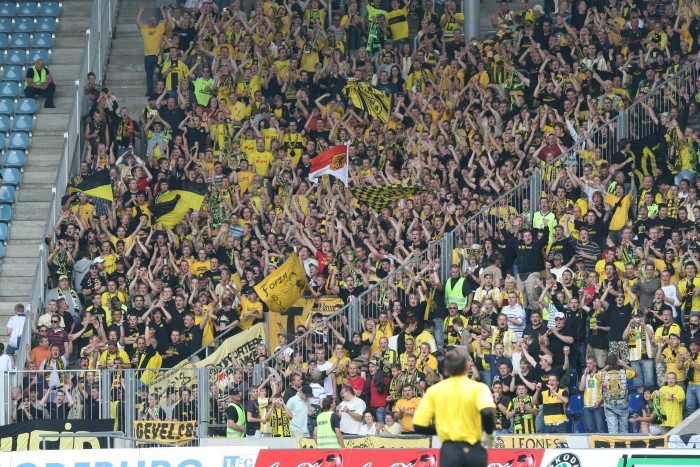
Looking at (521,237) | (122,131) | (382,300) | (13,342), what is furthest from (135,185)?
(521,237)

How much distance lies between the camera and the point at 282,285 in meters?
27.4

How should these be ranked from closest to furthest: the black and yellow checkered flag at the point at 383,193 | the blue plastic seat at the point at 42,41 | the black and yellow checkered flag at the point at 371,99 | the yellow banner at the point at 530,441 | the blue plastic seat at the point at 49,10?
1. the yellow banner at the point at 530,441
2. the black and yellow checkered flag at the point at 383,193
3. the black and yellow checkered flag at the point at 371,99
4. the blue plastic seat at the point at 42,41
5. the blue plastic seat at the point at 49,10

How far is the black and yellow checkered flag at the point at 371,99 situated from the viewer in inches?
1195

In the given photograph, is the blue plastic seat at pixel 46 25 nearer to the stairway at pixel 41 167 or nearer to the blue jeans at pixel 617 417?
the stairway at pixel 41 167

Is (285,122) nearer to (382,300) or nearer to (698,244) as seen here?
(382,300)

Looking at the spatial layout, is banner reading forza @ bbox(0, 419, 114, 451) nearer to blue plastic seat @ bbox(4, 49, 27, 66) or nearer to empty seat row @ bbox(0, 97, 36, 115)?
empty seat row @ bbox(0, 97, 36, 115)

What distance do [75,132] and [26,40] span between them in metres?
3.80

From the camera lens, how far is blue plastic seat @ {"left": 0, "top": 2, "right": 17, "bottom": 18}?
35.8m

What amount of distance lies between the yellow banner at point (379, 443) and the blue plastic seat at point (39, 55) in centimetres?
1552

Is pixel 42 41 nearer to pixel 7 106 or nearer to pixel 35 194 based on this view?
pixel 7 106

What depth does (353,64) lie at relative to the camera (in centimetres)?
3222

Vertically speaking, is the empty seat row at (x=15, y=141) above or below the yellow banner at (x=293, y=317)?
above

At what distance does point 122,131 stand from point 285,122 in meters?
3.52

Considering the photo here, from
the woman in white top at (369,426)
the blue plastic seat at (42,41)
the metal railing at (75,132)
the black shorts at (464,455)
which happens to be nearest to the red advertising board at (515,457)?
the woman in white top at (369,426)
